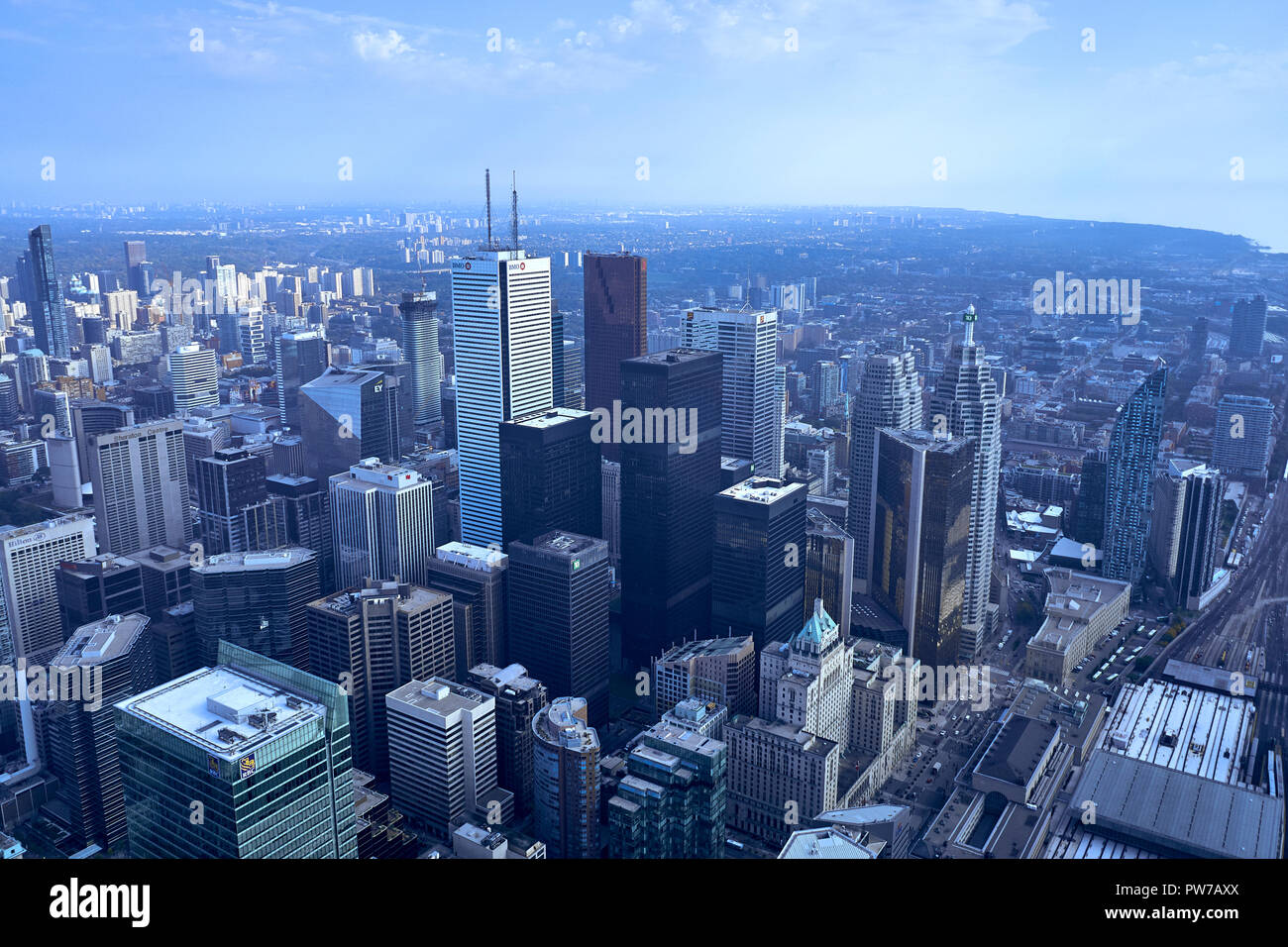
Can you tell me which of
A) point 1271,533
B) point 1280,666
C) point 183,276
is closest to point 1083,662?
point 1280,666

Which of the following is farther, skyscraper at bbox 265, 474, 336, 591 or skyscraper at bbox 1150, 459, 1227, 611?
skyscraper at bbox 265, 474, 336, 591

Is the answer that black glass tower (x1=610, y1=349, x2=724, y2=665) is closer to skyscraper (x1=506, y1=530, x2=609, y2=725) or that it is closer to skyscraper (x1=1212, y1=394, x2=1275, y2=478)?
skyscraper (x1=506, y1=530, x2=609, y2=725)

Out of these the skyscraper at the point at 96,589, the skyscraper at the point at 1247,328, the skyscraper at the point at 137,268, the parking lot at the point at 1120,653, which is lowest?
the parking lot at the point at 1120,653

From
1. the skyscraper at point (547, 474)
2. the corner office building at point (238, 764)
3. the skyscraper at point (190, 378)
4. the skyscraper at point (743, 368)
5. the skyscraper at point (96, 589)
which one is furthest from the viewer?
the skyscraper at point (190, 378)

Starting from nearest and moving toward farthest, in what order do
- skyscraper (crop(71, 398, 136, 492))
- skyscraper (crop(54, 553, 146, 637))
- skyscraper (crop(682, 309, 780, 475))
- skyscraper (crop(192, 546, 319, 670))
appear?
1. skyscraper (crop(192, 546, 319, 670))
2. skyscraper (crop(54, 553, 146, 637))
3. skyscraper (crop(682, 309, 780, 475))
4. skyscraper (crop(71, 398, 136, 492))

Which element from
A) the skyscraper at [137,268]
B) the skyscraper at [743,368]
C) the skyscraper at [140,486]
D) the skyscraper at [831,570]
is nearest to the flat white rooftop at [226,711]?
the skyscraper at [831,570]

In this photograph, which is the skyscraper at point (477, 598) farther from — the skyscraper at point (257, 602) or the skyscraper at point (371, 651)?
the skyscraper at point (257, 602)

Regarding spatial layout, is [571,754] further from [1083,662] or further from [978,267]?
[978,267]

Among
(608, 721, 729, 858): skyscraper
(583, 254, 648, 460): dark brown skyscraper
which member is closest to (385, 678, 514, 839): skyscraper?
(608, 721, 729, 858): skyscraper
